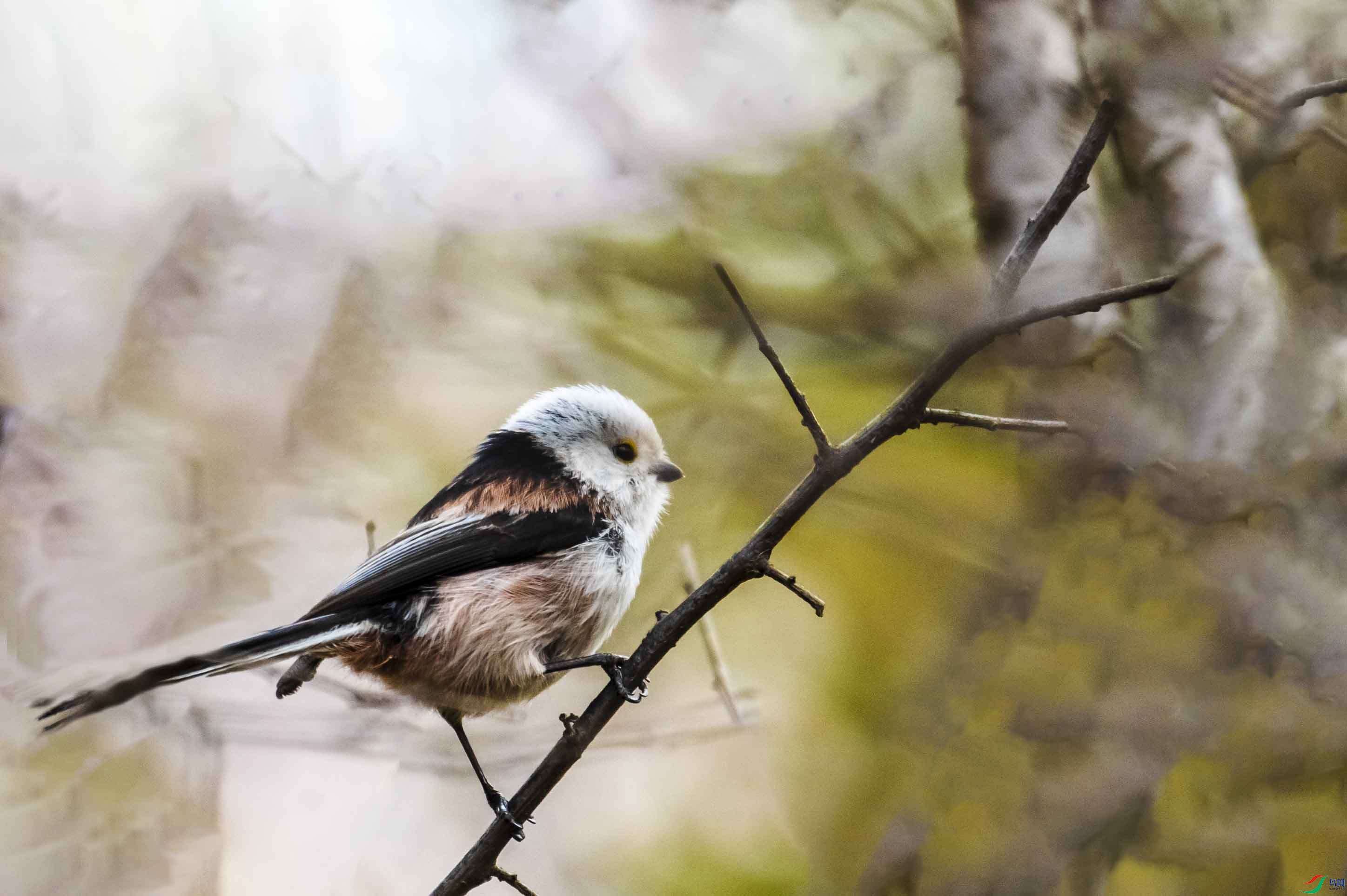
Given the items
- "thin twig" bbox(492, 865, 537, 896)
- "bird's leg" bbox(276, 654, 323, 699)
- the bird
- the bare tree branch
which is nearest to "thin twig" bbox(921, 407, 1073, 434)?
A: the bare tree branch

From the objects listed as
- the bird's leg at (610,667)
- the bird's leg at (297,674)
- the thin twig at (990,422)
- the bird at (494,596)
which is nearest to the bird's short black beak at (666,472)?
the bird at (494,596)

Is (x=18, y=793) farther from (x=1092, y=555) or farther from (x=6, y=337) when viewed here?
(x=1092, y=555)

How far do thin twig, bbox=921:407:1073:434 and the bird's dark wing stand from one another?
2.56 feet

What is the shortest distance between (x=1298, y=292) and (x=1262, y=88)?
0.40 meters

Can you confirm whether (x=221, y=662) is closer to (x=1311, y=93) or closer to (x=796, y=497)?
(x=796, y=497)

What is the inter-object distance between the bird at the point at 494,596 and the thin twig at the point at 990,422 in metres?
0.62

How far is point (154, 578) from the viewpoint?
2.19 metres

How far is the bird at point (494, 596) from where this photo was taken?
1.63 meters

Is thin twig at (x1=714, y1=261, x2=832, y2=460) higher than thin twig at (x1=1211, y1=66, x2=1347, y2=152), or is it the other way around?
thin twig at (x1=1211, y1=66, x2=1347, y2=152)

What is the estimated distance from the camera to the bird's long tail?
1.05 m

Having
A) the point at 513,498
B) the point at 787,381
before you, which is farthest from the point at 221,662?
the point at 787,381

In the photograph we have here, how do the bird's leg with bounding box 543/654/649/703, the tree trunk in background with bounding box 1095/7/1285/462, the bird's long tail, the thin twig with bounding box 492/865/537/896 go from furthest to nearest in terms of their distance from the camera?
the tree trunk in background with bounding box 1095/7/1285/462, the thin twig with bounding box 492/865/537/896, the bird's leg with bounding box 543/654/649/703, the bird's long tail

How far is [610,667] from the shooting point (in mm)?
1493

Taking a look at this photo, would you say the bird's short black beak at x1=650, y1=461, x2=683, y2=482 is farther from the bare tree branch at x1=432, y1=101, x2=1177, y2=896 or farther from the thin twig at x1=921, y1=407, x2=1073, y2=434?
the thin twig at x1=921, y1=407, x2=1073, y2=434
